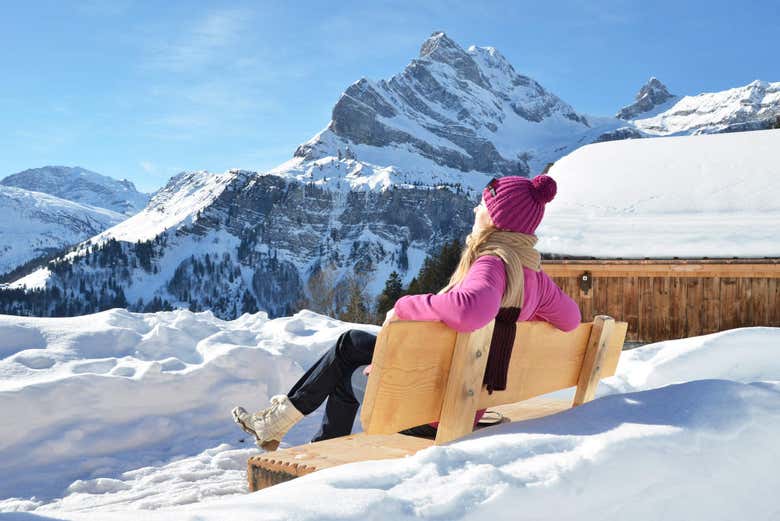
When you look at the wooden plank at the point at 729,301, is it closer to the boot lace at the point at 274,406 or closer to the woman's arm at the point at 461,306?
the boot lace at the point at 274,406

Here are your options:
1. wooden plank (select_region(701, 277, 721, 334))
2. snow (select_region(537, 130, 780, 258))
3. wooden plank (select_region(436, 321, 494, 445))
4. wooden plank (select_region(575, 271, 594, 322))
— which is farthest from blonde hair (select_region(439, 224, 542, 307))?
wooden plank (select_region(701, 277, 721, 334))

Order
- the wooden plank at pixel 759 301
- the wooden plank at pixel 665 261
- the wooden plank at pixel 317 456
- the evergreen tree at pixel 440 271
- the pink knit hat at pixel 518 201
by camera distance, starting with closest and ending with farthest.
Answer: the wooden plank at pixel 317 456 < the pink knit hat at pixel 518 201 < the wooden plank at pixel 665 261 < the wooden plank at pixel 759 301 < the evergreen tree at pixel 440 271

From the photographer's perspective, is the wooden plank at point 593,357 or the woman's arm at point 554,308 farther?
the wooden plank at point 593,357

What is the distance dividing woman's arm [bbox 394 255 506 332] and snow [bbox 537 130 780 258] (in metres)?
7.19

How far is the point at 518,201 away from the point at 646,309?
298 inches

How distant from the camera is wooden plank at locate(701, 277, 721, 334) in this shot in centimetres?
893

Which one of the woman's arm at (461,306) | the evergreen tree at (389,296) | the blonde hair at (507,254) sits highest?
the blonde hair at (507,254)

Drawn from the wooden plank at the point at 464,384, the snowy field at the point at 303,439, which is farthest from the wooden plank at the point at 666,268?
the wooden plank at the point at 464,384

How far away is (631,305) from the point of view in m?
9.34

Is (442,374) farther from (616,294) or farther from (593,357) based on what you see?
(616,294)

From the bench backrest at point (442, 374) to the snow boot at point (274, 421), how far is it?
108cm

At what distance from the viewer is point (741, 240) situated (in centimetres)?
841

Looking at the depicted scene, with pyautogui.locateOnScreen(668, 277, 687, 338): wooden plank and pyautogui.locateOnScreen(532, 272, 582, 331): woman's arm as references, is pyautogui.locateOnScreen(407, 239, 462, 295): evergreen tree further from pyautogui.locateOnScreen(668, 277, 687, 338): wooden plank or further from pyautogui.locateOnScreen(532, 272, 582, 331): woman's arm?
pyautogui.locateOnScreen(532, 272, 582, 331): woman's arm

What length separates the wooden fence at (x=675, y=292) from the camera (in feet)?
28.4
